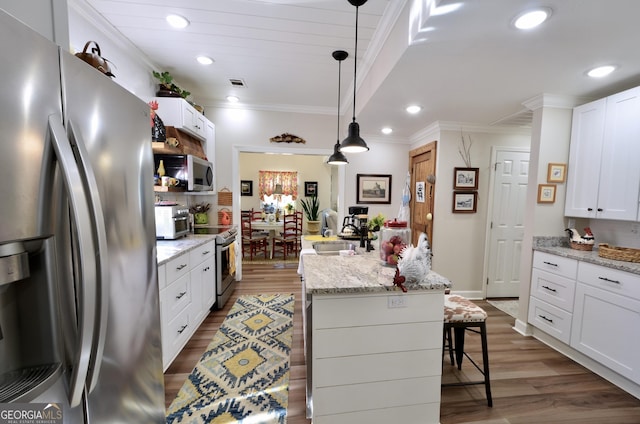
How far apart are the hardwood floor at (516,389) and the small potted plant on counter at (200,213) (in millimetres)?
1518

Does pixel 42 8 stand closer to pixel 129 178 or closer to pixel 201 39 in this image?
pixel 129 178

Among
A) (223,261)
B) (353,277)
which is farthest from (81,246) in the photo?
(223,261)

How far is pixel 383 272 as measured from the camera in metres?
1.55

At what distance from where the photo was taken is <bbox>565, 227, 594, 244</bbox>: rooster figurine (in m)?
→ 2.25

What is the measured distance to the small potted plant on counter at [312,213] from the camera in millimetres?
6820

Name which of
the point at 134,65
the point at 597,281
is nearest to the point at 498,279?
the point at 597,281

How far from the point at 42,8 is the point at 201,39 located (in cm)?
167

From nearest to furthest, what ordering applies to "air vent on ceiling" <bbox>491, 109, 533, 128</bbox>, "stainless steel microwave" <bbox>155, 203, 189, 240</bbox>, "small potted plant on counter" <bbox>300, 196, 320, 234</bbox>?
"stainless steel microwave" <bbox>155, 203, 189, 240</bbox> < "air vent on ceiling" <bbox>491, 109, 533, 128</bbox> < "small potted plant on counter" <bbox>300, 196, 320, 234</bbox>

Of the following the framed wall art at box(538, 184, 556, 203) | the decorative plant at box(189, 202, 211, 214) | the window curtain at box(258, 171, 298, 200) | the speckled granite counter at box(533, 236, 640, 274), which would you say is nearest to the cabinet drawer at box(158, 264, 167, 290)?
the decorative plant at box(189, 202, 211, 214)

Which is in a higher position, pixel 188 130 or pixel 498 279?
pixel 188 130

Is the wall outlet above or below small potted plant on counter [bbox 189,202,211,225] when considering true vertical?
below

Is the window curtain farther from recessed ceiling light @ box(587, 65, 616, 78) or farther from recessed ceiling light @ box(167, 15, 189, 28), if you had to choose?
recessed ceiling light @ box(587, 65, 616, 78)

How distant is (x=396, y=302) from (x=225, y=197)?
3.07m

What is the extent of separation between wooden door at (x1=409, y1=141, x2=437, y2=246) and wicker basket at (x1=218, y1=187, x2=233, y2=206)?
2902mm
